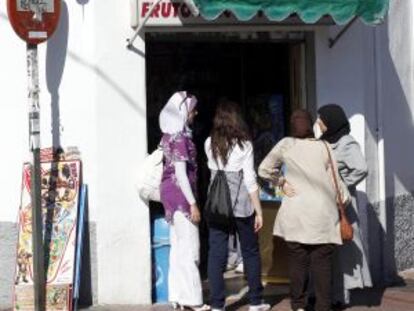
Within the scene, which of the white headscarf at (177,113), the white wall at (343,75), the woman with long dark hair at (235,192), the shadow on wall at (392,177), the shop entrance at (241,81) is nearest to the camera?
the woman with long dark hair at (235,192)

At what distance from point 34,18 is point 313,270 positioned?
3.13 m

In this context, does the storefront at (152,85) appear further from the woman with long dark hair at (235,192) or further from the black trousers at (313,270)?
the black trousers at (313,270)

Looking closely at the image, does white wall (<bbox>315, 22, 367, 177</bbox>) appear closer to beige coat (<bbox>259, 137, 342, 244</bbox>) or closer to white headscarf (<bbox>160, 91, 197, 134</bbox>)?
beige coat (<bbox>259, 137, 342, 244</bbox>)

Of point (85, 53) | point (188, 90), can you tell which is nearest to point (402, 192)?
point (188, 90)

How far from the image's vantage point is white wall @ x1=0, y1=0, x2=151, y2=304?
27.7ft

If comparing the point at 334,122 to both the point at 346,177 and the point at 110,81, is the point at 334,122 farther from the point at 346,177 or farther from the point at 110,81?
the point at 110,81

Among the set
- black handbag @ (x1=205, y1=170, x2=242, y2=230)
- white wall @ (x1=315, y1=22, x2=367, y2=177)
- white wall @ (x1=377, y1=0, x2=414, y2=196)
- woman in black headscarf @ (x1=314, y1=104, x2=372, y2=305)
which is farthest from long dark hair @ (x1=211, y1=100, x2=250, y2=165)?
white wall @ (x1=377, y1=0, x2=414, y2=196)

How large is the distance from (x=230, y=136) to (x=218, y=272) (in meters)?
1.16

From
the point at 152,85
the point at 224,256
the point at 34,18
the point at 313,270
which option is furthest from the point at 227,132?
the point at 34,18

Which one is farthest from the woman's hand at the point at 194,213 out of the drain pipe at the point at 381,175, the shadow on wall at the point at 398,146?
the shadow on wall at the point at 398,146

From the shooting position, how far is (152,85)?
9461 mm

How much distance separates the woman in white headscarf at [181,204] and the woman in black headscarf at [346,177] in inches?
46.4

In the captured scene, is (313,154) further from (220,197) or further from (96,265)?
(96,265)

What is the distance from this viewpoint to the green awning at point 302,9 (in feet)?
25.4
